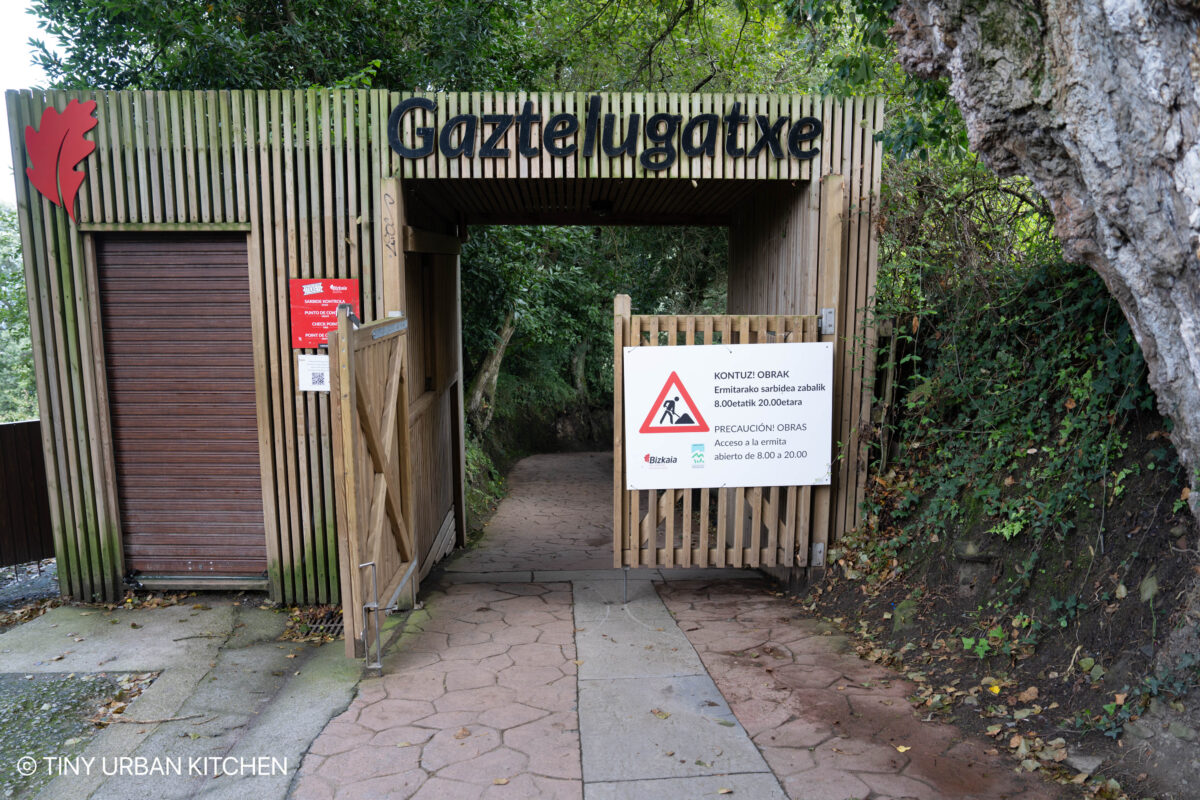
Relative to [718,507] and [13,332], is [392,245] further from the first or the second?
[13,332]

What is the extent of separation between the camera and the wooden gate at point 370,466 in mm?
4172

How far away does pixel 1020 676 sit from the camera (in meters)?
3.89

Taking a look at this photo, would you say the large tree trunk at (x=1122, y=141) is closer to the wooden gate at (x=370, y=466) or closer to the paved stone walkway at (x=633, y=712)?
the paved stone walkway at (x=633, y=712)

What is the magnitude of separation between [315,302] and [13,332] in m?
9.21

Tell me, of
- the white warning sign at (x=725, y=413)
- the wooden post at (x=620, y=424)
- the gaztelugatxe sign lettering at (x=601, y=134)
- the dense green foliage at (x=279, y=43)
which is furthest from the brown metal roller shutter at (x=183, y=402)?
the white warning sign at (x=725, y=413)

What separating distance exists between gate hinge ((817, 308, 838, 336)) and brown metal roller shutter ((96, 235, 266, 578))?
417 cm

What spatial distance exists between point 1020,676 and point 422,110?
4.99 metres

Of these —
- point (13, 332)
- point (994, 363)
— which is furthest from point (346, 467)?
point (13, 332)

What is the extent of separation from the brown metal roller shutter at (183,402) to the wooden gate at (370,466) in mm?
1197

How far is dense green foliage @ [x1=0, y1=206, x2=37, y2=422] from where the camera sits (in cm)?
1164

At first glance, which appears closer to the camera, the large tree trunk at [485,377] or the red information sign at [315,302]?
the red information sign at [315,302]

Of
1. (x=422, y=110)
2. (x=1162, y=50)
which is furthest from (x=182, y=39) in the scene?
(x=1162, y=50)

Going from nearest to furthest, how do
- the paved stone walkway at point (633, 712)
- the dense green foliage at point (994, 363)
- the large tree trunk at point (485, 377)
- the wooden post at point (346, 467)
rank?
the paved stone walkway at point (633, 712), the wooden post at point (346, 467), the dense green foliage at point (994, 363), the large tree trunk at point (485, 377)

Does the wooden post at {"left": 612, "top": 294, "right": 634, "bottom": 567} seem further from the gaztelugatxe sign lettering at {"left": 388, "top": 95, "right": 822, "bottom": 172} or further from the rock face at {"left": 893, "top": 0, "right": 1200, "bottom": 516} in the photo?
the rock face at {"left": 893, "top": 0, "right": 1200, "bottom": 516}
